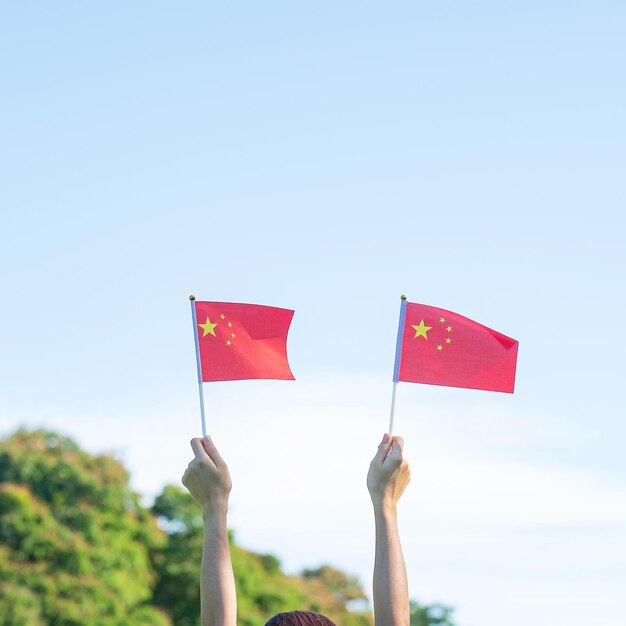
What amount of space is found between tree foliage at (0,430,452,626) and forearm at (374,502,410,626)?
23.1 meters

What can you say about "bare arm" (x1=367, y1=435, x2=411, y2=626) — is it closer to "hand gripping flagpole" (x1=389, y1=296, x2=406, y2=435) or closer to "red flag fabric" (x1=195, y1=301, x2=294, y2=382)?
"hand gripping flagpole" (x1=389, y1=296, x2=406, y2=435)

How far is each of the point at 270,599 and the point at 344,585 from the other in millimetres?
11458

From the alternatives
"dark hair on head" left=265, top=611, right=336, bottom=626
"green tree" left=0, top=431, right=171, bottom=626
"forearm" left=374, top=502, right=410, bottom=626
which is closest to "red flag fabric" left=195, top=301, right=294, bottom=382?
"forearm" left=374, top=502, right=410, bottom=626

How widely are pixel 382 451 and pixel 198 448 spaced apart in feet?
1.85

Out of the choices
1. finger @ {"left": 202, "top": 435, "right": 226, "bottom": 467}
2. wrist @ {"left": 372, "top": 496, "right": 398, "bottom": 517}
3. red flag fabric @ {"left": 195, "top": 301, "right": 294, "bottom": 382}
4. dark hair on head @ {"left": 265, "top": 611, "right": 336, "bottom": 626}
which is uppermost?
red flag fabric @ {"left": 195, "top": 301, "right": 294, "bottom": 382}

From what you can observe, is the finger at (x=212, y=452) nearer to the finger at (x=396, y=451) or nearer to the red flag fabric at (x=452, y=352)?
the finger at (x=396, y=451)

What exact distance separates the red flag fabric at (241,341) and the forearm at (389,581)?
1.55 m

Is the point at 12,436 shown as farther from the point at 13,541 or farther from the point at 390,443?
the point at 390,443

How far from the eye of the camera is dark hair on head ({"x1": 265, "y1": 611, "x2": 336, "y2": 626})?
2.66m

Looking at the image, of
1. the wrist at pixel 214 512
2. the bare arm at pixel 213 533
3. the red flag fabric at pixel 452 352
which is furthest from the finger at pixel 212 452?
the red flag fabric at pixel 452 352

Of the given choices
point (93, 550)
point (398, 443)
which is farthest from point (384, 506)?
point (93, 550)

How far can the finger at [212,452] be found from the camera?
11.0ft

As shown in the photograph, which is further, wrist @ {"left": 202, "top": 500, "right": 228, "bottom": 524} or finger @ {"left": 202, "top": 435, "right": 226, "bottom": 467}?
finger @ {"left": 202, "top": 435, "right": 226, "bottom": 467}

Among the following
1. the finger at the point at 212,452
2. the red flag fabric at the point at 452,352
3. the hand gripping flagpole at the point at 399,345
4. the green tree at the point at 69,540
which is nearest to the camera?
the finger at the point at 212,452
